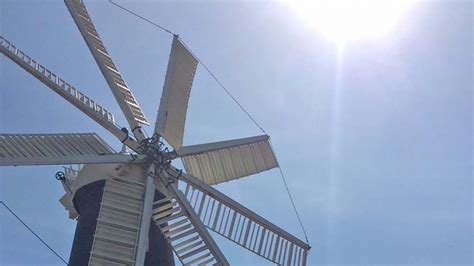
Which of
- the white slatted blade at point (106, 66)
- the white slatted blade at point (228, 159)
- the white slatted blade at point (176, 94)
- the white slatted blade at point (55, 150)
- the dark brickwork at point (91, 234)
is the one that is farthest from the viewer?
the white slatted blade at point (228, 159)

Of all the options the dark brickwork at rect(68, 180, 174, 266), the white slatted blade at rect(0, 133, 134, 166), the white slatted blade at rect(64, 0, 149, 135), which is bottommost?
the dark brickwork at rect(68, 180, 174, 266)

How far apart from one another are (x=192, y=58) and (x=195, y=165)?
103 inches

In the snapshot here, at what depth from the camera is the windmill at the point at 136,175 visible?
1077cm

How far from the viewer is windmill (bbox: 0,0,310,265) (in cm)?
1077

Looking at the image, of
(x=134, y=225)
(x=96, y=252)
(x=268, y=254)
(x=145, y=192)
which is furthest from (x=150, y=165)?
(x=268, y=254)

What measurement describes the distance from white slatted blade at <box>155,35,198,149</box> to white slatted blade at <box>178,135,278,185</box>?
51cm

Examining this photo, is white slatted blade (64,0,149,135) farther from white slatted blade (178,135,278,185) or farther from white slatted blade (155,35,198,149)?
white slatted blade (178,135,278,185)

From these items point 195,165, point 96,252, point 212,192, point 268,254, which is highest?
point 195,165

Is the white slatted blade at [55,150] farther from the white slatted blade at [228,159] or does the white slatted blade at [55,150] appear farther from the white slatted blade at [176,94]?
the white slatted blade at [228,159]

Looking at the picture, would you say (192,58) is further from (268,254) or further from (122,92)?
(268,254)

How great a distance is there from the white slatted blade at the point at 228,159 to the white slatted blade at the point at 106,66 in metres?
1.26

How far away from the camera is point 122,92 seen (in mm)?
13211

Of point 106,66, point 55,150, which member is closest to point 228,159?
point 106,66

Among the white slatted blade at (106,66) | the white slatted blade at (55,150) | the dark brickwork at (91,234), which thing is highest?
the white slatted blade at (106,66)
